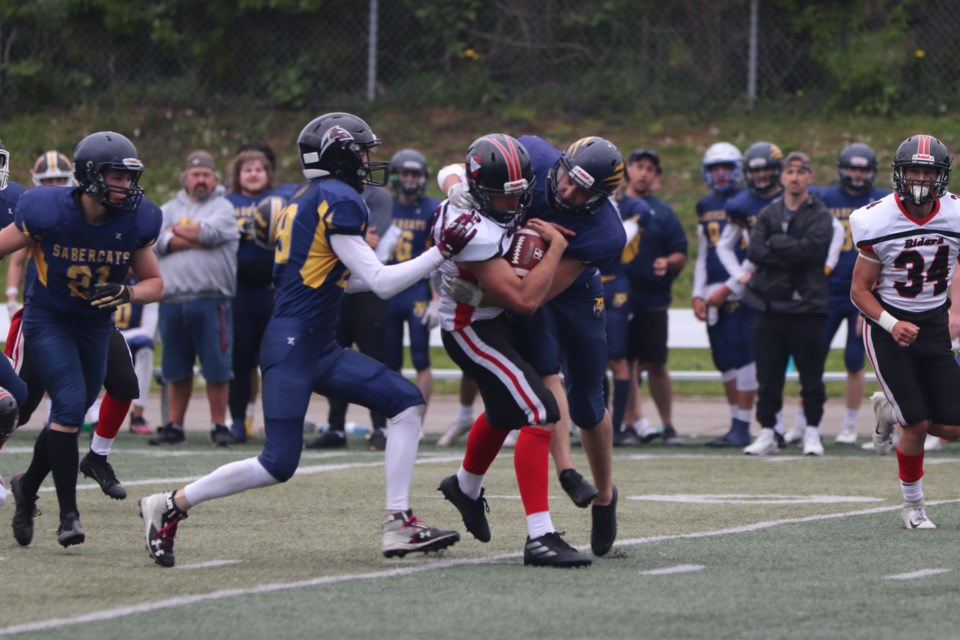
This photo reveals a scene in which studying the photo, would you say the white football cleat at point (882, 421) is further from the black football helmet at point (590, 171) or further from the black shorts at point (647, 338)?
the black football helmet at point (590, 171)

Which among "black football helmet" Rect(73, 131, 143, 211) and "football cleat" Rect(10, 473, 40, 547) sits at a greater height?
"black football helmet" Rect(73, 131, 143, 211)

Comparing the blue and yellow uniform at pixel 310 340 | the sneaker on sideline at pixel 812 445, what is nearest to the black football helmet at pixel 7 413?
the blue and yellow uniform at pixel 310 340

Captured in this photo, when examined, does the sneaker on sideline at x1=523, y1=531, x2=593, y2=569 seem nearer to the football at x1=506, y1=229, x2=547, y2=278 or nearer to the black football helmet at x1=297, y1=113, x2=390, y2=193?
the football at x1=506, y1=229, x2=547, y2=278

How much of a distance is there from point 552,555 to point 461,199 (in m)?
1.28

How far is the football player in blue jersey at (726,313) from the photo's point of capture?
11.3 m

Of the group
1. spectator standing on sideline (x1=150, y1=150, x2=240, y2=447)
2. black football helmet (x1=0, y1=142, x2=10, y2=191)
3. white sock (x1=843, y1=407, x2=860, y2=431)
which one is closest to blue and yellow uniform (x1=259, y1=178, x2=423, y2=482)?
black football helmet (x1=0, y1=142, x2=10, y2=191)

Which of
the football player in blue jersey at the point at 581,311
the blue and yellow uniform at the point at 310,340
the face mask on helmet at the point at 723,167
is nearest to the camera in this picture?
the blue and yellow uniform at the point at 310,340

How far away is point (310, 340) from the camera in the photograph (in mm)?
6035

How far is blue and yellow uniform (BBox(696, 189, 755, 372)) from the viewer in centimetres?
1148

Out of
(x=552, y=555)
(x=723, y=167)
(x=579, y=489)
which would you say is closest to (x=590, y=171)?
(x=579, y=489)

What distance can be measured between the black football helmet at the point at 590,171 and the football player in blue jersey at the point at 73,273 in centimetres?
166

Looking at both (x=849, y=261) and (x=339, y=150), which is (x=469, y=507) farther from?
(x=849, y=261)

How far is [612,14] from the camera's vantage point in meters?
20.6

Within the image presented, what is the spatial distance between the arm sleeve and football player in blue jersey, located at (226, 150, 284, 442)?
5249 millimetres
